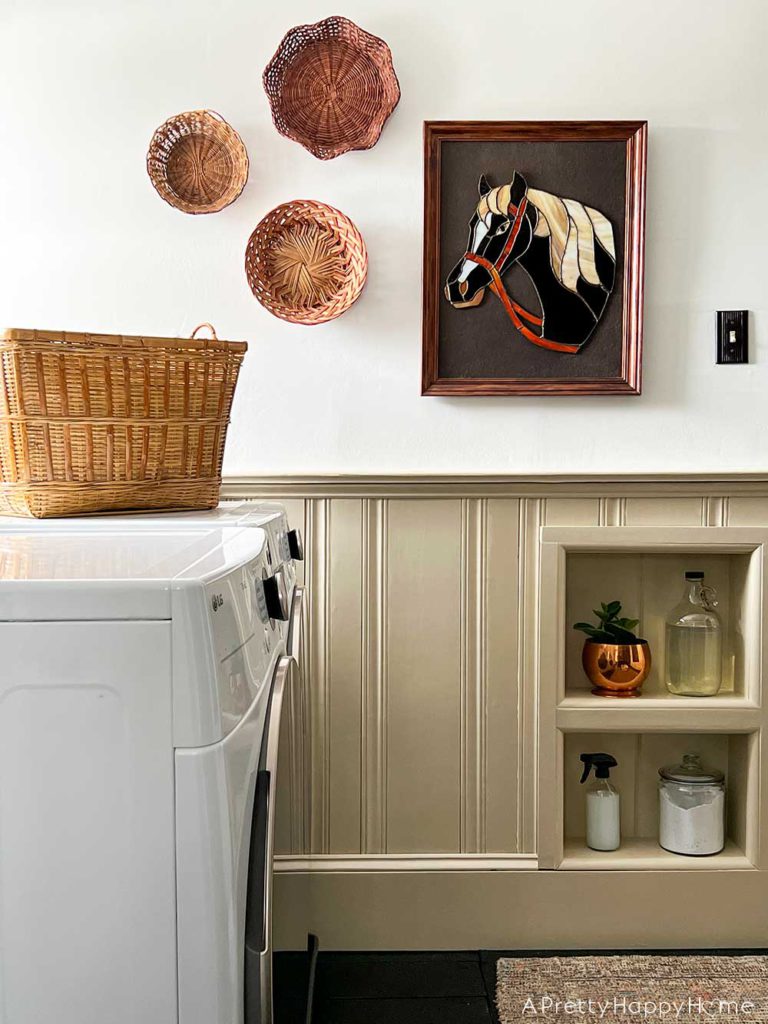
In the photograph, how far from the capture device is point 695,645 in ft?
7.32

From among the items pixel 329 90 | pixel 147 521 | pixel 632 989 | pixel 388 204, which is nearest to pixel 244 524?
pixel 147 521

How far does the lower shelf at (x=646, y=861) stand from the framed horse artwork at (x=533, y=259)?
3.30 feet

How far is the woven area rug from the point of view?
6.25ft

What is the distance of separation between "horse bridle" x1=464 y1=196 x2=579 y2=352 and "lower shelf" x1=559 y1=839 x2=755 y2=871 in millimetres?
1100

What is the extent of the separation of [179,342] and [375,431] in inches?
27.6

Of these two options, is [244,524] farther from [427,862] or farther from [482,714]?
[427,862]

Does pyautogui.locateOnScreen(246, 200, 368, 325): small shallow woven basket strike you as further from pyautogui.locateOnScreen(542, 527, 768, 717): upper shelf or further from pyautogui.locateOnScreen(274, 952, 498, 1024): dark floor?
pyautogui.locateOnScreen(274, 952, 498, 1024): dark floor

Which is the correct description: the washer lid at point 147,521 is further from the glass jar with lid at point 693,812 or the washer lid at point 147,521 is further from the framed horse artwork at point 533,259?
the glass jar with lid at point 693,812

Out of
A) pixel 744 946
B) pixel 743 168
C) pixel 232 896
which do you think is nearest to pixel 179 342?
pixel 232 896

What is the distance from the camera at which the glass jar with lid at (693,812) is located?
220 centimetres

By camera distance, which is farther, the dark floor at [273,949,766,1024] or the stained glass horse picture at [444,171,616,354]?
the stained glass horse picture at [444,171,616,354]

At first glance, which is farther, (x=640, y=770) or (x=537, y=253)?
(x=640, y=770)

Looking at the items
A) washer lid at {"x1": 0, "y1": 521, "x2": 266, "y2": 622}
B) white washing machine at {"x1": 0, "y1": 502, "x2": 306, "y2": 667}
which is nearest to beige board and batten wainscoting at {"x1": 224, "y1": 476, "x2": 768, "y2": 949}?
white washing machine at {"x1": 0, "y1": 502, "x2": 306, "y2": 667}

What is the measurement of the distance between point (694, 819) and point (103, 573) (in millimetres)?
1849
